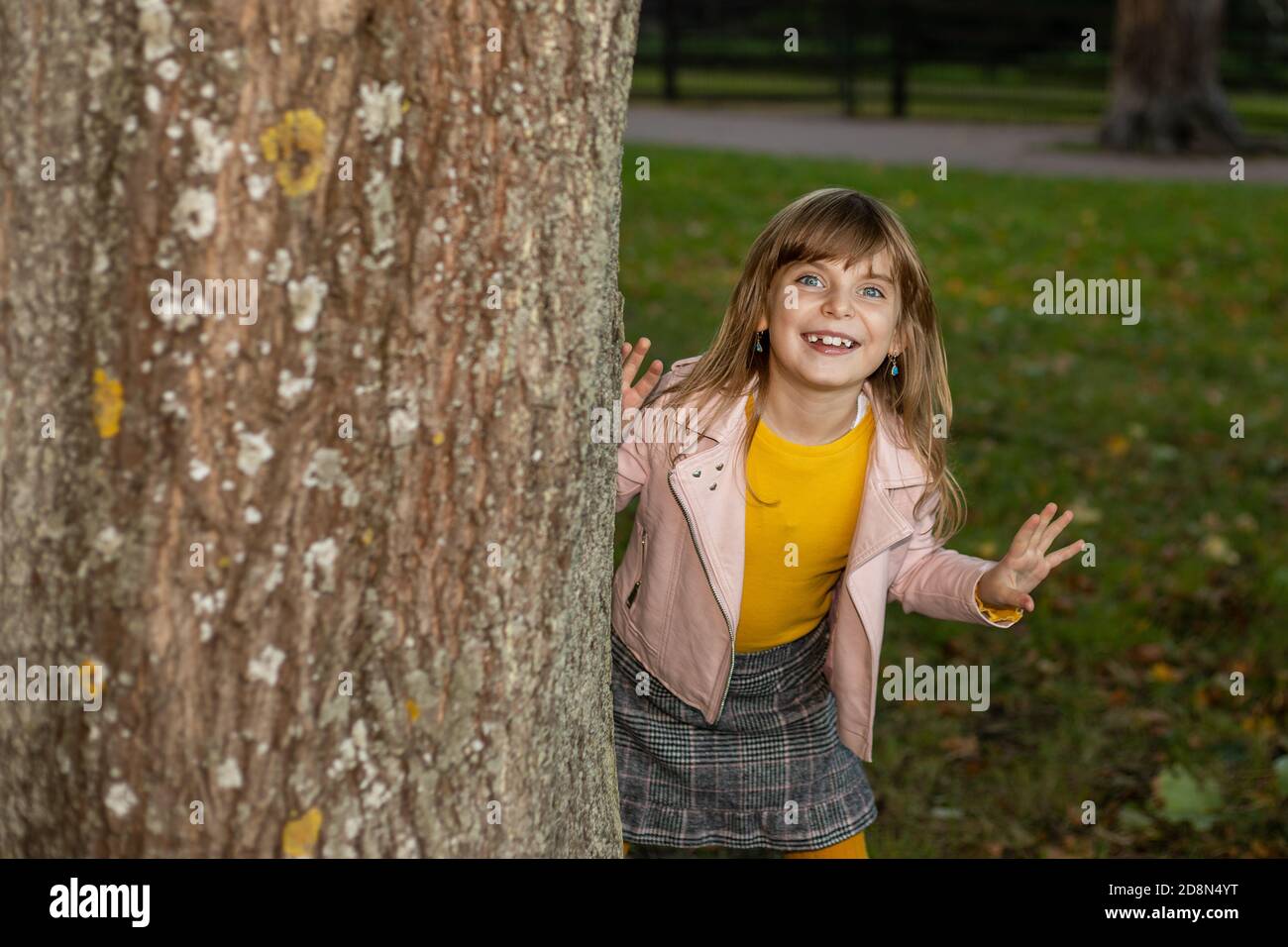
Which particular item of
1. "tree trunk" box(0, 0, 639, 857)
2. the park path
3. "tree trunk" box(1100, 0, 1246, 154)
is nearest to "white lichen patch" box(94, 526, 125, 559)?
"tree trunk" box(0, 0, 639, 857)

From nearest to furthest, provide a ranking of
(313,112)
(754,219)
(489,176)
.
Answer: (313,112), (489,176), (754,219)

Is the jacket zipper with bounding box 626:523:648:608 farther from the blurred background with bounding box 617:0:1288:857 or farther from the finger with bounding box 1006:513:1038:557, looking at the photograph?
the blurred background with bounding box 617:0:1288:857

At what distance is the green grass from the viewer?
11.9 feet

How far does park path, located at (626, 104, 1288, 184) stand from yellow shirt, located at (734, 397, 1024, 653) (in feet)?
37.9

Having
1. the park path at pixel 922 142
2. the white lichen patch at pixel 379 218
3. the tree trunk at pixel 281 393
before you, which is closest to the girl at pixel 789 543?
the tree trunk at pixel 281 393

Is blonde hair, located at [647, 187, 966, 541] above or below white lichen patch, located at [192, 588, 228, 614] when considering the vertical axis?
above

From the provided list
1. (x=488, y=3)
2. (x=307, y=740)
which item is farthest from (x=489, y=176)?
(x=307, y=740)

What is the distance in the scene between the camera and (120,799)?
177 centimetres

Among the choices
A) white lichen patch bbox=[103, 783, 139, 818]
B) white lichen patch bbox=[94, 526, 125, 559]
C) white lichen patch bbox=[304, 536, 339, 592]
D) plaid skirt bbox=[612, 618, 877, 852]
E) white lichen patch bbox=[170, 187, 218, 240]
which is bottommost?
plaid skirt bbox=[612, 618, 877, 852]

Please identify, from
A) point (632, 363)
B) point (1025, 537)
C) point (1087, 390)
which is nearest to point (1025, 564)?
point (1025, 537)

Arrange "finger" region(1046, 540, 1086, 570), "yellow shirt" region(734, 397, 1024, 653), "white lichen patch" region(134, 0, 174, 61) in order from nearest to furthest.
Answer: "white lichen patch" region(134, 0, 174, 61) < "finger" region(1046, 540, 1086, 570) < "yellow shirt" region(734, 397, 1024, 653)

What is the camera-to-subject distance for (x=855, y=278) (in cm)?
254

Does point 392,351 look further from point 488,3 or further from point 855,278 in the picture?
point 855,278
